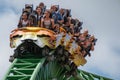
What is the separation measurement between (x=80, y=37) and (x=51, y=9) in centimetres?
95

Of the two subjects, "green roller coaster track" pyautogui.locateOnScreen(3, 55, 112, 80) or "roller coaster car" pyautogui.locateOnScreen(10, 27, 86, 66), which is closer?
"green roller coaster track" pyautogui.locateOnScreen(3, 55, 112, 80)

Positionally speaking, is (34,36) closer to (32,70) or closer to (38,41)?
(38,41)

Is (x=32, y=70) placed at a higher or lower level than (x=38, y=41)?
lower

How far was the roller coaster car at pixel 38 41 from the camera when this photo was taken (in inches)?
432

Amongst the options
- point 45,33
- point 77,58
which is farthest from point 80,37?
point 45,33

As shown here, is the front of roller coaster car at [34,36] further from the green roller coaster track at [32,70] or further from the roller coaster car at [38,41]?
the green roller coaster track at [32,70]

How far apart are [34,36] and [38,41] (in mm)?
135

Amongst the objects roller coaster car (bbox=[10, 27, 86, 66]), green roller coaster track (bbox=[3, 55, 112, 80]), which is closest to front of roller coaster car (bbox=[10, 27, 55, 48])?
roller coaster car (bbox=[10, 27, 86, 66])

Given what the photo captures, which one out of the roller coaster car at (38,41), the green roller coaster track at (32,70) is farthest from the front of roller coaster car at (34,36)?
the green roller coaster track at (32,70)

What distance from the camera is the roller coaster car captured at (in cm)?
1098

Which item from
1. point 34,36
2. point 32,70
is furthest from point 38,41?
point 32,70

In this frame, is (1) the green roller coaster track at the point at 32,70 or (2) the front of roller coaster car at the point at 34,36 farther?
(2) the front of roller coaster car at the point at 34,36

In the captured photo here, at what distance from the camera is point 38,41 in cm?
1094

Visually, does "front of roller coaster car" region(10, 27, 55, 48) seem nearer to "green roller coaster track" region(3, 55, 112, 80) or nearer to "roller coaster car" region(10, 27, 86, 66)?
"roller coaster car" region(10, 27, 86, 66)
